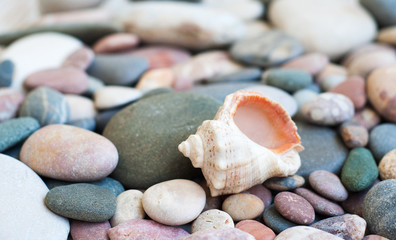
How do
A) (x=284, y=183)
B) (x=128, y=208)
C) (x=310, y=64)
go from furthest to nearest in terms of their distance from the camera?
(x=310, y=64) → (x=284, y=183) → (x=128, y=208)

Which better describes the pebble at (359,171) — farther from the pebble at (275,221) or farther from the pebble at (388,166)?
the pebble at (275,221)

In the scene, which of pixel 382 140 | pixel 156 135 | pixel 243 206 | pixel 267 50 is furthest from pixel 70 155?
pixel 267 50

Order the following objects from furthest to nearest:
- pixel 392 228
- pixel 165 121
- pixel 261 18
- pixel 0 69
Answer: pixel 261 18 < pixel 0 69 < pixel 165 121 < pixel 392 228

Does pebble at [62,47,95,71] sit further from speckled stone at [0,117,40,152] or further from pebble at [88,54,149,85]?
speckled stone at [0,117,40,152]

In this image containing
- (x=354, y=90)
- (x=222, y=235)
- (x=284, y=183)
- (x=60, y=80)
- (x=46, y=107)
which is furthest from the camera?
(x=60, y=80)

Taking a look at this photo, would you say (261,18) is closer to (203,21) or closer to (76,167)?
(203,21)

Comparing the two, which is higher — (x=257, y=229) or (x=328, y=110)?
(x=328, y=110)

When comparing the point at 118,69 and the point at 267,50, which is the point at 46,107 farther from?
the point at 267,50

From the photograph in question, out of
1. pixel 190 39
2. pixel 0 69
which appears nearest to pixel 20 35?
pixel 0 69

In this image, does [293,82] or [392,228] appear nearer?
[392,228]
